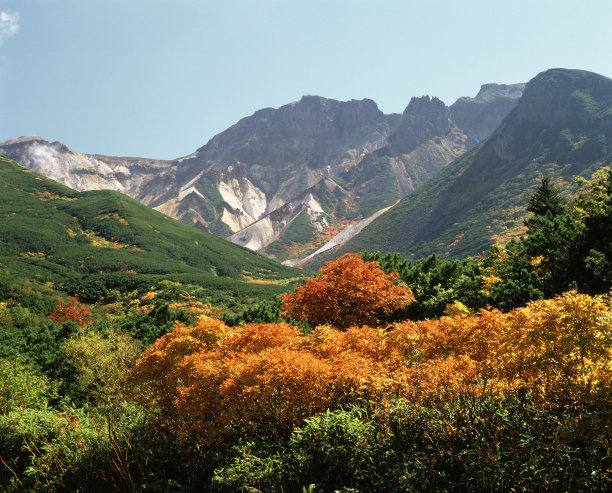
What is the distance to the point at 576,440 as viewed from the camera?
6.07m

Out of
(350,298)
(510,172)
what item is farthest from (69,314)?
(510,172)

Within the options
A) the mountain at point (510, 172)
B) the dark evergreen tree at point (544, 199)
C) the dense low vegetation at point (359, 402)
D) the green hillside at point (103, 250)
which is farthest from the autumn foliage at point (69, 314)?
the mountain at point (510, 172)

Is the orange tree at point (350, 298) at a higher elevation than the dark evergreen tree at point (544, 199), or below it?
below

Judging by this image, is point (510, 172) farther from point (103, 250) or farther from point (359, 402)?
point (359, 402)

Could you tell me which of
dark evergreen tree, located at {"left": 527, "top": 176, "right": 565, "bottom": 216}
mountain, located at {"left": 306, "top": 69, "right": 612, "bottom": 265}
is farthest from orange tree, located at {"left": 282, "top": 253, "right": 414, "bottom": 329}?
mountain, located at {"left": 306, "top": 69, "right": 612, "bottom": 265}

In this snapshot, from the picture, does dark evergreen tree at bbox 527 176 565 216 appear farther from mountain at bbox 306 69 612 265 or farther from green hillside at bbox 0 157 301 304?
mountain at bbox 306 69 612 265

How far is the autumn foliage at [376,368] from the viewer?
6.60 meters

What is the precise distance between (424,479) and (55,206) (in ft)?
503

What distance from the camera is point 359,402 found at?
8531 millimetres

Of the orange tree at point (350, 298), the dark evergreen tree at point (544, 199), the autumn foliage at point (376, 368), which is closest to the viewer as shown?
the autumn foliage at point (376, 368)

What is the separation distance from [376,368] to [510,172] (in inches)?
6982

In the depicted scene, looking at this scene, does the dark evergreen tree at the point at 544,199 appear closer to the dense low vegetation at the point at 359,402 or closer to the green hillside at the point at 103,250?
the dense low vegetation at the point at 359,402

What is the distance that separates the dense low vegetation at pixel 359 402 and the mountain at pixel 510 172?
376ft

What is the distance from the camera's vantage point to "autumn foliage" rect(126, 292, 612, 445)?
21.7 feet
